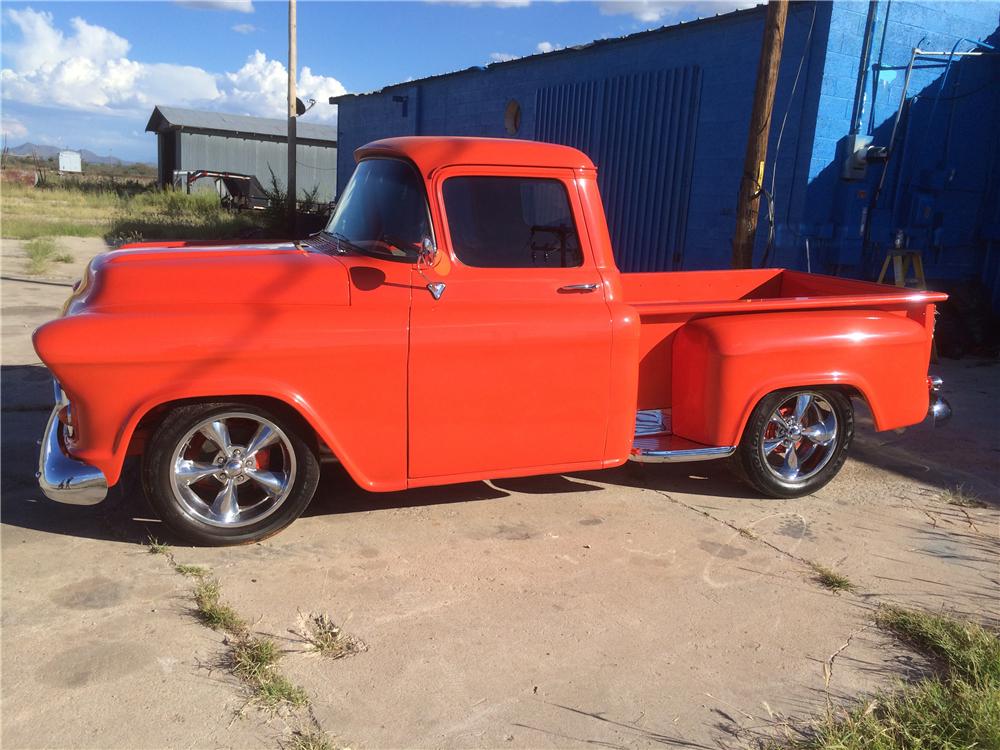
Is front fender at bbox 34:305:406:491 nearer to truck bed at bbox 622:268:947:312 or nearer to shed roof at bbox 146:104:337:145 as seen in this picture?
truck bed at bbox 622:268:947:312

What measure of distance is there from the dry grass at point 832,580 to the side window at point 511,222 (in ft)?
6.51

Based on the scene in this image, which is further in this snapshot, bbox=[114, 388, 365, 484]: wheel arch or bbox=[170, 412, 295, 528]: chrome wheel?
bbox=[170, 412, 295, 528]: chrome wheel

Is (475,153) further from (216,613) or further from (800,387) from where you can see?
(216,613)

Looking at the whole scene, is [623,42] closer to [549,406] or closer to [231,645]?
[549,406]

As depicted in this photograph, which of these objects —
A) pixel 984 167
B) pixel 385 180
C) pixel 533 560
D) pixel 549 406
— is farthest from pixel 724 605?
pixel 984 167

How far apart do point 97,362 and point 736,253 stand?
5.42 m

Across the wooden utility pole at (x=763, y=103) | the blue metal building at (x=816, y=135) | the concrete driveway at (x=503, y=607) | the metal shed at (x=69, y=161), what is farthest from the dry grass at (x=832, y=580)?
the metal shed at (x=69, y=161)

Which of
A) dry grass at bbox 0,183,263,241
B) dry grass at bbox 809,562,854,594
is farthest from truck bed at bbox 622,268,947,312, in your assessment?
dry grass at bbox 0,183,263,241

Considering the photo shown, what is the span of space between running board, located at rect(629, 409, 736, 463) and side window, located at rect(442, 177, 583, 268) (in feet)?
3.62

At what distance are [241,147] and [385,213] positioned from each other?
3733 cm

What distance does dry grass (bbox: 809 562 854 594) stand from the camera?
386 centimetres

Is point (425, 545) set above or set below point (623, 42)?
below

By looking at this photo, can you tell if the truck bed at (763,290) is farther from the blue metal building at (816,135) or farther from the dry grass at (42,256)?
the dry grass at (42,256)

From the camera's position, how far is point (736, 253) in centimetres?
720
